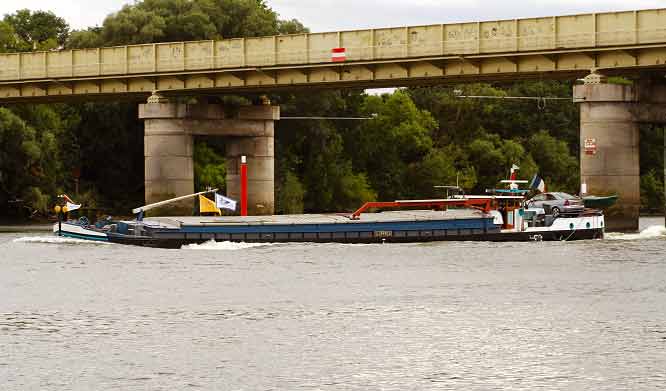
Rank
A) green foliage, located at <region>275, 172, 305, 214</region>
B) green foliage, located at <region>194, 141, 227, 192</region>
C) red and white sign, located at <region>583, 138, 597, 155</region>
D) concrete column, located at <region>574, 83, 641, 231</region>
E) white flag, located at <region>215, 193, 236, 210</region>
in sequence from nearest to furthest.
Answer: white flag, located at <region>215, 193, 236, 210</region> → concrete column, located at <region>574, 83, 641, 231</region> → red and white sign, located at <region>583, 138, 597, 155</region> → green foliage, located at <region>194, 141, 227, 192</region> → green foliage, located at <region>275, 172, 305, 214</region>

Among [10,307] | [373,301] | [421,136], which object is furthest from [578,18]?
[421,136]

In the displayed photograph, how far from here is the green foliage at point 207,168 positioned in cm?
11669

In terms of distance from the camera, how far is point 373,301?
48188 mm

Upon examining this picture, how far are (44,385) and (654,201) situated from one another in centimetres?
12768

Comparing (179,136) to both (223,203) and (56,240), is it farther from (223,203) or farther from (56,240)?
(223,203)

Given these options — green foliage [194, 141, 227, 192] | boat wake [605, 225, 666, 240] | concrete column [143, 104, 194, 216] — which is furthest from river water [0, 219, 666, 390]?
green foliage [194, 141, 227, 192]

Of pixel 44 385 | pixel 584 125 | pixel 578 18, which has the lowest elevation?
pixel 44 385

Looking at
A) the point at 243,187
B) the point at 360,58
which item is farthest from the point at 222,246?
the point at 243,187

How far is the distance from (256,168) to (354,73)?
52.1ft

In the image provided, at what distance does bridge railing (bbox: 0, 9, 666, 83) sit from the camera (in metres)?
79.2

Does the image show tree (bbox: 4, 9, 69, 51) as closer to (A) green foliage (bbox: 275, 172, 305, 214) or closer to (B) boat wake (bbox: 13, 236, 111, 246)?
(A) green foliage (bbox: 275, 172, 305, 214)

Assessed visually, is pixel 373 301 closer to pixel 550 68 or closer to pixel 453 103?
pixel 550 68

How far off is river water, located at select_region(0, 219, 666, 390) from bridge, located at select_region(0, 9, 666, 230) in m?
15.6

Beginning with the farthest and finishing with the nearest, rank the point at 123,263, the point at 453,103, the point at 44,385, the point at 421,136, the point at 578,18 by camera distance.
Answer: the point at 453,103 < the point at 421,136 < the point at 578,18 < the point at 123,263 < the point at 44,385
